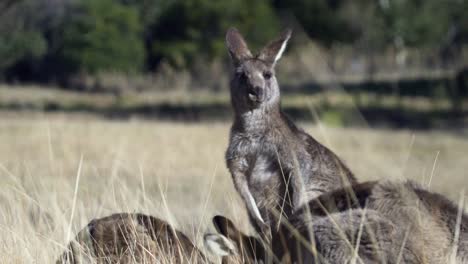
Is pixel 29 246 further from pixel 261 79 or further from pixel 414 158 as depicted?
pixel 414 158

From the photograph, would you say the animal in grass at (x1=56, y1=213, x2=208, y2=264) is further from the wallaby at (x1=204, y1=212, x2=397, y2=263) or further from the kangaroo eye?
the kangaroo eye

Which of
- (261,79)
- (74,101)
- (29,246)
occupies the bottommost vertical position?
(74,101)

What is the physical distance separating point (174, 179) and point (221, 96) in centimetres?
1869

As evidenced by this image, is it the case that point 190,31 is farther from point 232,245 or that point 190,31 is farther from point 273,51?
point 232,245

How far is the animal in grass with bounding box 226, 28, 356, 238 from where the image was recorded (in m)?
5.00

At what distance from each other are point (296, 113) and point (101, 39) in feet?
77.1

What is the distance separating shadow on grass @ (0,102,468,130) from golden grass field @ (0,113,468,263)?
206 cm

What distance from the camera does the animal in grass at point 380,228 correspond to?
136 inches

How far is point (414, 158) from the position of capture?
14.7 m

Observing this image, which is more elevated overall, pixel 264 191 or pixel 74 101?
pixel 264 191

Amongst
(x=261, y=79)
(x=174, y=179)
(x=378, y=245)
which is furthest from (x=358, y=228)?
(x=174, y=179)

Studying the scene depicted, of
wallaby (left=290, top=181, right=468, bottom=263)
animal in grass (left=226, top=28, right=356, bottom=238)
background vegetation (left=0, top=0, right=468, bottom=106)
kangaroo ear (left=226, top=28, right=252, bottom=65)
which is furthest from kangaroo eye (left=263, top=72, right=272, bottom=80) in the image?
background vegetation (left=0, top=0, right=468, bottom=106)

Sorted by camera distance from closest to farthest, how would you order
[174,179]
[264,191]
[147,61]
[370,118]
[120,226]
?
[120,226]
[264,191]
[174,179]
[370,118]
[147,61]

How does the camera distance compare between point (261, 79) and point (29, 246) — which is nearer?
point (29, 246)
